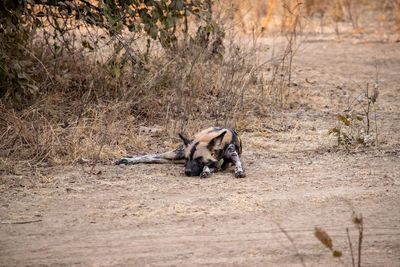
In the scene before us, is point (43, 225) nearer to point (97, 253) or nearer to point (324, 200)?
point (97, 253)

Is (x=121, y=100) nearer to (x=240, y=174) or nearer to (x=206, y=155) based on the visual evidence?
(x=206, y=155)

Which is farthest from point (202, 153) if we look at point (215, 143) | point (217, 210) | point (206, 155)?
point (217, 210)

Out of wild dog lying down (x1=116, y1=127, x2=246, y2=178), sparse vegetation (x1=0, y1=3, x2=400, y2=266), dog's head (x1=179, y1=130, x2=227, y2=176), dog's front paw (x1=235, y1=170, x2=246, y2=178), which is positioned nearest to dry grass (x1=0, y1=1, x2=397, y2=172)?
sparse vegetation (x1=0, y1=3, x2=400, y2=266)

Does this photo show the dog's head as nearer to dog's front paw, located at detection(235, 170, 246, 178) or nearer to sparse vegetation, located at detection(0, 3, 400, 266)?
sparse vegetation, located at detection(0, 3, 400, 266)

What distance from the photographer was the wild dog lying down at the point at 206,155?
490 centimetres

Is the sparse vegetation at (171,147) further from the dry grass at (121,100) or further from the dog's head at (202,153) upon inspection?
the dog's head at (202,153)

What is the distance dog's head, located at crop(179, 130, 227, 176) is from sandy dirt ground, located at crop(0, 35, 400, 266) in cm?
13

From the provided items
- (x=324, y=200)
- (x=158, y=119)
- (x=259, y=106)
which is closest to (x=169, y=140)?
(x=158, y=119)

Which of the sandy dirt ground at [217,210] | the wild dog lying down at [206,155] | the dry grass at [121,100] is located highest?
the dry grass at [121,100]

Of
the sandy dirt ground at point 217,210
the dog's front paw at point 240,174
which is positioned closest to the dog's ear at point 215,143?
the sandy dirt ground at point 217,210

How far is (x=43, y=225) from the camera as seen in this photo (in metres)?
3.67

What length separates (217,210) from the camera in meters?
3.92

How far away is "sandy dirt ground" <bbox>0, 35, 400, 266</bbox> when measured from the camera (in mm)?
3240

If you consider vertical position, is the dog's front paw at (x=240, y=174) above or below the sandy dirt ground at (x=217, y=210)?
above
